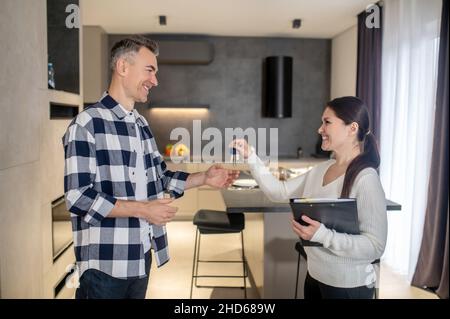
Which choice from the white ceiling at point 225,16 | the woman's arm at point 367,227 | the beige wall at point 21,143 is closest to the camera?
the woman's arm at point 367,227

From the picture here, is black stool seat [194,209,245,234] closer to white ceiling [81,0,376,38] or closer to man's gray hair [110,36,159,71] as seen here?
man's gray hair [110,36,159,71]

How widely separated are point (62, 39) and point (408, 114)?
2.38 m

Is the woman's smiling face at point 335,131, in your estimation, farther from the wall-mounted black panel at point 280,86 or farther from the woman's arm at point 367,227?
the wall-mounted black panel at point 280,86

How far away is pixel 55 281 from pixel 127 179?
154 cm

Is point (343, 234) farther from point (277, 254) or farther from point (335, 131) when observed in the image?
point (277, 254)

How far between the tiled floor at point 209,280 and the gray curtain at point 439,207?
11 cm

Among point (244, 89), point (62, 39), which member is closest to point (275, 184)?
point (62, 39)

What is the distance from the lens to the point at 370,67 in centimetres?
395

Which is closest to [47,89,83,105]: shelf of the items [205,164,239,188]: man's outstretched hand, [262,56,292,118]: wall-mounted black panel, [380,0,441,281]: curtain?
[205,164,239,188]: man's outstretched hand

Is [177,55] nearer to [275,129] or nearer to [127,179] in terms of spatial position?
[275,129]

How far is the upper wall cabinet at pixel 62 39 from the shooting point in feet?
9.23

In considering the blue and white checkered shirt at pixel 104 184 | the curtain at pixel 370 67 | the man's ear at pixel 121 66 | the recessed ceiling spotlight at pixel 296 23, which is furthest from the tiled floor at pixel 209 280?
the recessed ceiling spotlight at pixel 296 23

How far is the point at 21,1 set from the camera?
1.97 metres

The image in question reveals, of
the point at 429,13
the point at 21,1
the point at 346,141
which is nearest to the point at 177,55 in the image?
the point at 429,13
